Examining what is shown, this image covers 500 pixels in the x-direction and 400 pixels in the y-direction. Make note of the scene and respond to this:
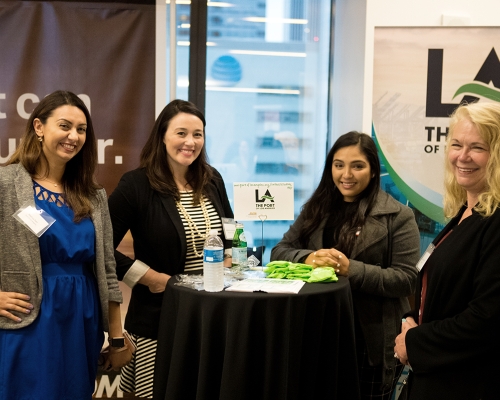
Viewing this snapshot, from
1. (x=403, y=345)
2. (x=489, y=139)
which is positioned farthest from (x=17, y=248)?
(x=489, y=139)

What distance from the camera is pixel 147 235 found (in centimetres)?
264

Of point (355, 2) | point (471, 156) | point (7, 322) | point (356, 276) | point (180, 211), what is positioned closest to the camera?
point (471, 156)

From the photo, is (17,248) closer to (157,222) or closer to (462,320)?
(157,222)

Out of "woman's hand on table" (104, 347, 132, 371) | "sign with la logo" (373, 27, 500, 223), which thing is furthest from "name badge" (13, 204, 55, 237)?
"sign with la logo" (373, 27, 500, 223)

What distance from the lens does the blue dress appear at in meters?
2.07

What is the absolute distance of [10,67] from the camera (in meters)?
3.91

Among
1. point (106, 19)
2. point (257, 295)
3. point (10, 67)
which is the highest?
point (106, 19)

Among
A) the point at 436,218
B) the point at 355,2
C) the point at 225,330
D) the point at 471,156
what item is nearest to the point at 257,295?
the point at 225,330

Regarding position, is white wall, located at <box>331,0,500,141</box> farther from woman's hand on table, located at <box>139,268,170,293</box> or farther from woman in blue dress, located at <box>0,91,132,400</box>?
woman in blue dress, located at <box>0,91,132,400</box>

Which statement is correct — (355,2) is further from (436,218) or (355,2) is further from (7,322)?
(7,322)

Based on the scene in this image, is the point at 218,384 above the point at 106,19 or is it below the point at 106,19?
below

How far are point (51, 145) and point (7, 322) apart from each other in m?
0.68

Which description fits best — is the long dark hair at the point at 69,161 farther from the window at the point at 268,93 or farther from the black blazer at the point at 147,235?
the window at the point at 268,93

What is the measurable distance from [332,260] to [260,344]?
595 millimetres
